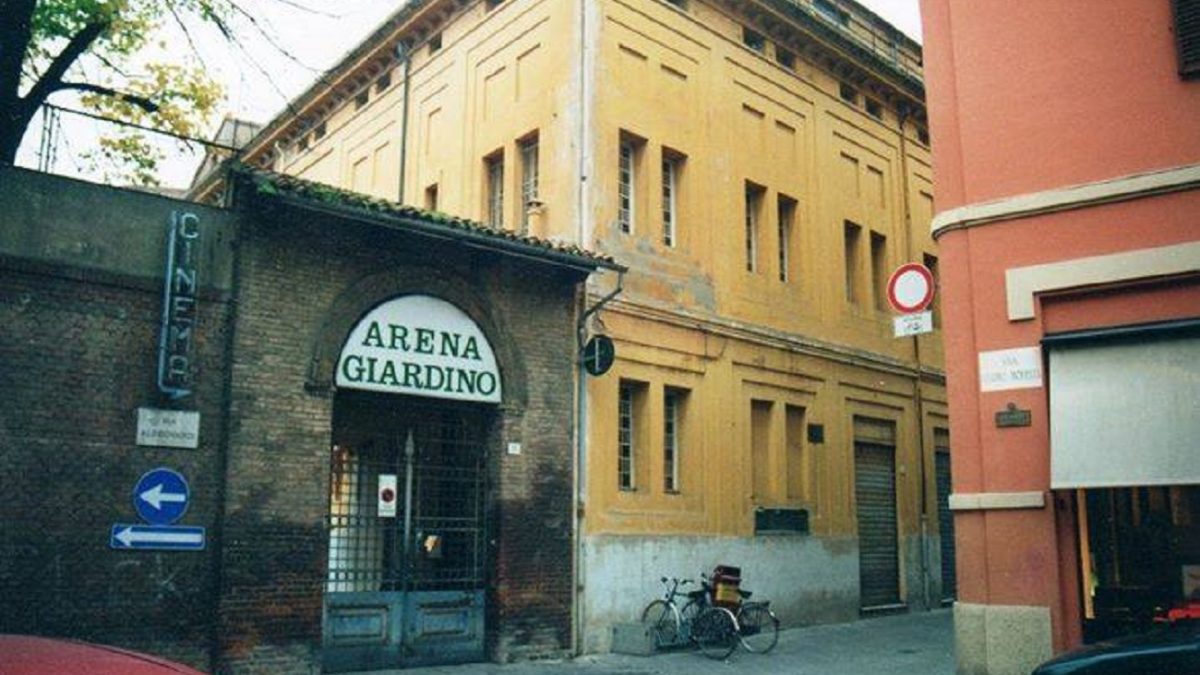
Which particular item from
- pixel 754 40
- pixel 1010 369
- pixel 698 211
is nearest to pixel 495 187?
pixel 698 211

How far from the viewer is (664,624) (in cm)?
1459

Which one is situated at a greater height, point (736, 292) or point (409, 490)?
point (736, 292)

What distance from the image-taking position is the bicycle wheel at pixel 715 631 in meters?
14.3

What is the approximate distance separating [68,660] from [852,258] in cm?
1963

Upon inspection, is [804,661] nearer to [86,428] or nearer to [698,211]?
[698,211]

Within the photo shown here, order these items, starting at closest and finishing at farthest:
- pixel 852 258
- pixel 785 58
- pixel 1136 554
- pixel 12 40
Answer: pixel 1136 554 < pixel 12 40 < pixel 785 58 < pixel 852 258

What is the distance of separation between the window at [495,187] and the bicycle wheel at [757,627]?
7.75m

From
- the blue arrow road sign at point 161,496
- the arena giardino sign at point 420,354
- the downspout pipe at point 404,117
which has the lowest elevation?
the blue arrow road sign at point 161,496

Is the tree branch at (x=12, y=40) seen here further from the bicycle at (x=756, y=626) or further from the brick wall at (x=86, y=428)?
the bicycle at (x=756, y=626)

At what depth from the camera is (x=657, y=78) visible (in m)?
16.8

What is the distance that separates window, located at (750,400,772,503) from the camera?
17.6 m

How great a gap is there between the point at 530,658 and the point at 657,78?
30.9ft

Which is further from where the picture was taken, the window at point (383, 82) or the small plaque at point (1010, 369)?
the window at point (383, 82)

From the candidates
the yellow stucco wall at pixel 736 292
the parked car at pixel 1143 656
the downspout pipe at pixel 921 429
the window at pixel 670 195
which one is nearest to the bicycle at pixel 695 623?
the yellow stucco wall at pixel 736 292
